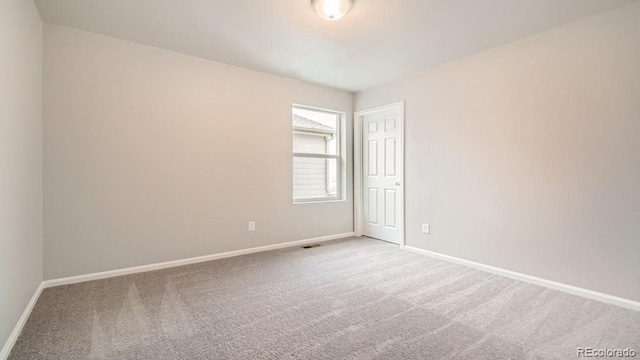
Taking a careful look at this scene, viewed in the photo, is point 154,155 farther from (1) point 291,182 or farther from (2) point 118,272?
(1) point 291,182

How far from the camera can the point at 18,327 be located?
184 cm

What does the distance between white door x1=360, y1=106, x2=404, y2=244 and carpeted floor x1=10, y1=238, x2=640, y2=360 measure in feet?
4.23

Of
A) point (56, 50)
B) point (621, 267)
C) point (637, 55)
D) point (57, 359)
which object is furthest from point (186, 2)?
point (621, 267)

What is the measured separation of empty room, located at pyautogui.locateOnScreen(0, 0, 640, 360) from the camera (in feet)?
6.14

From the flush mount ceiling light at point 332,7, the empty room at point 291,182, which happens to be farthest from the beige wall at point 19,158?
the flush mount ceiling light at point 332,7

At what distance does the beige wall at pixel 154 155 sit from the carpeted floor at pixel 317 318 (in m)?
0.47

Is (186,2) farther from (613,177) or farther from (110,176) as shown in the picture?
(613,177)

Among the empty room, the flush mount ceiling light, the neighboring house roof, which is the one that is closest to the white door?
the empty room

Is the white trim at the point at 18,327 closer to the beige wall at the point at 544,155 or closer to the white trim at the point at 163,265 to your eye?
the white trim at the point at 163,265

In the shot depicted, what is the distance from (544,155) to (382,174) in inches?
81.8

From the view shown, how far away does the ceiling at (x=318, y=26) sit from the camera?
2.27m

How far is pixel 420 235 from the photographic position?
12.3ft

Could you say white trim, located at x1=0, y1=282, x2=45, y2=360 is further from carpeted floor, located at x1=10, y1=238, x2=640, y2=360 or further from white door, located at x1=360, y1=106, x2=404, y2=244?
white door, located at x1=360, y1=106, x2=404, y2=244

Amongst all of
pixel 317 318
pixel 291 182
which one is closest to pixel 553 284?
pixel 317 318
